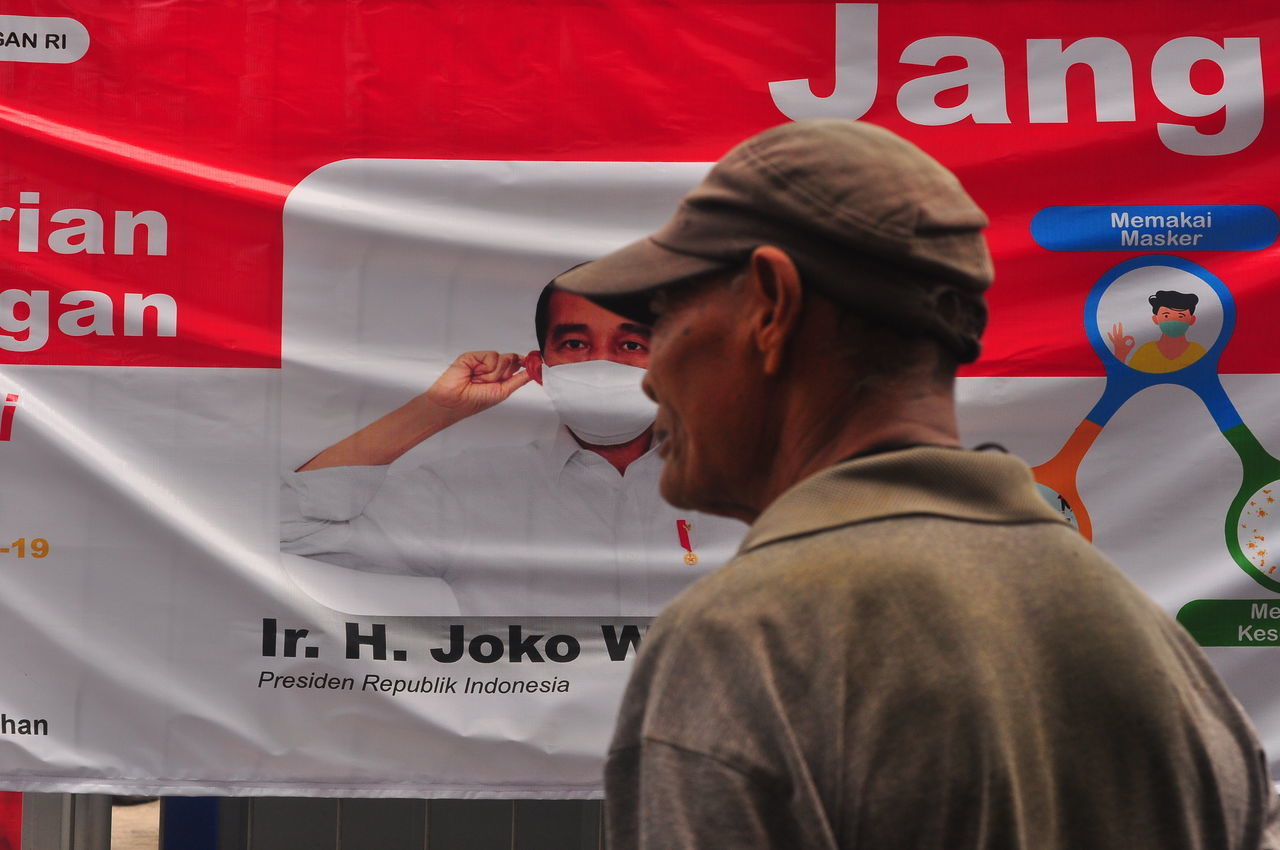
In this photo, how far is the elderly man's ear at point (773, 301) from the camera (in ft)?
3.01

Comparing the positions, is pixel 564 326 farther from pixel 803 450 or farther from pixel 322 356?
pixel 803 450

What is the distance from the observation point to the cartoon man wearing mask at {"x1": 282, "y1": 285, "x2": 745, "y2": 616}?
9.14 feet

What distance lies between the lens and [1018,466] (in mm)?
939

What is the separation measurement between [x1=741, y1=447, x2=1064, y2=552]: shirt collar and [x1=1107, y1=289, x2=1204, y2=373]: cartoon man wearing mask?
2037 mm

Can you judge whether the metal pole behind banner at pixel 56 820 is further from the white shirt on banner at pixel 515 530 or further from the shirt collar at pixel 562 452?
the shirt collar at pixel 562 452

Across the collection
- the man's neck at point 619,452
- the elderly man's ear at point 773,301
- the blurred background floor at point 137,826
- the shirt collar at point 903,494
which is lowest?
the blurred background floor at point 137,826

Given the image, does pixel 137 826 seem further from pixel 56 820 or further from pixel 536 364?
pixel 536 364

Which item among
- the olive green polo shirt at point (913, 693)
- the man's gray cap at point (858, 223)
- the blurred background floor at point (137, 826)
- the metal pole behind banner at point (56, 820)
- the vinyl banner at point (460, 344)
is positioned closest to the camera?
the olive green polo shirt at point (913, 693)

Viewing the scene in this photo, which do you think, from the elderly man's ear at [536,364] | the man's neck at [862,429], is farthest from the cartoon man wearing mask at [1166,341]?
the man's neck at [862,429]

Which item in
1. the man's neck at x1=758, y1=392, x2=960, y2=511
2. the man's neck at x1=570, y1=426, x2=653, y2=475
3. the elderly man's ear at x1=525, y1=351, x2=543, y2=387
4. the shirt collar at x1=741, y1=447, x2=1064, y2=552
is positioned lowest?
the shirt collar at x1=741, y1=447, x2=1064, y2=552

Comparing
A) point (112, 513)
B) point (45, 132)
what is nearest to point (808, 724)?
point (112, 513)

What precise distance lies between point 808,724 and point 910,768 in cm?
7

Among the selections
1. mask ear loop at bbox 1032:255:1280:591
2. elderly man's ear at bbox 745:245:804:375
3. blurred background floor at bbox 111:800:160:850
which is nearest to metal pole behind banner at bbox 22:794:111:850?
blurred background floor at bbox 111:800:160:850

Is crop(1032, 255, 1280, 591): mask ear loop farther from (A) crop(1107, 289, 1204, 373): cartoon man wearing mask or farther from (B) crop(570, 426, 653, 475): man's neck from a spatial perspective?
(B) crop(570, 426, 653, 475): man's neck
